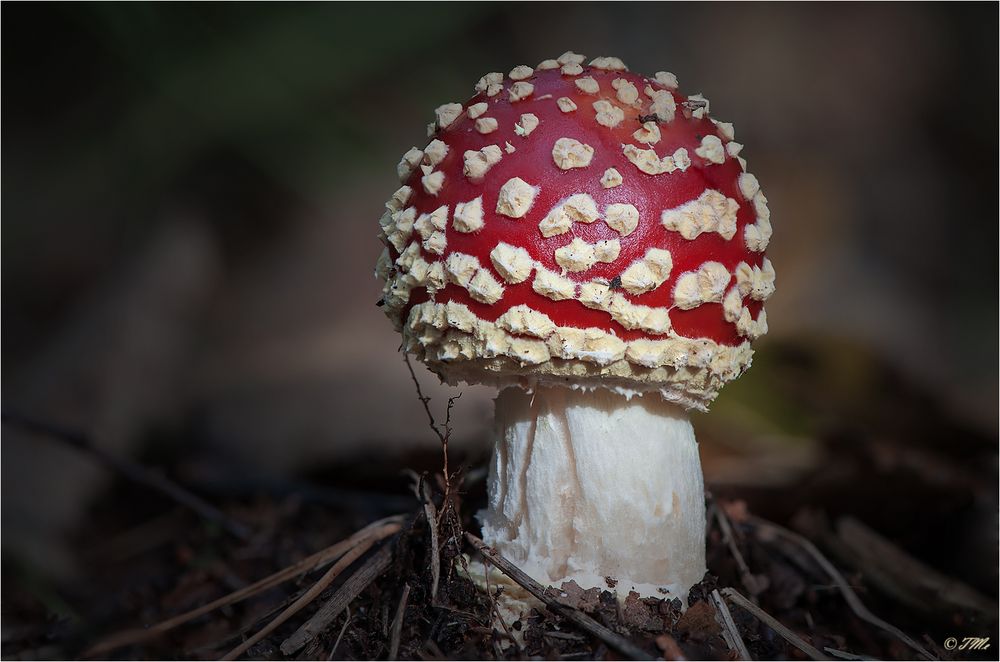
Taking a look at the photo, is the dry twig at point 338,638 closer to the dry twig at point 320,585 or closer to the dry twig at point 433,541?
the dry twig at point 320,585

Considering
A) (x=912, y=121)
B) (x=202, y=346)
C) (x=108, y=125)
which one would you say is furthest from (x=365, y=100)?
(x=912, y=121)

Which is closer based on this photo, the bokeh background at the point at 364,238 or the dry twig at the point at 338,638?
the dry twig at the point at 338,638

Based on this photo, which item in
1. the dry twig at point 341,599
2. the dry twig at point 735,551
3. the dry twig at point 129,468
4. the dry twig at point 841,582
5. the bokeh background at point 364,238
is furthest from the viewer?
the bokeh background at point 364,238

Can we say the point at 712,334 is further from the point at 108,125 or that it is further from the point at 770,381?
the point at 108,125

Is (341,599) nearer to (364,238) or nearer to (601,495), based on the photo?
(601,495)

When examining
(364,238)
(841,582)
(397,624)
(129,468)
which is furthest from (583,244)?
(364,238)

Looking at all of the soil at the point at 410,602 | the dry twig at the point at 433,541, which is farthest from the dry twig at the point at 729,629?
the dry twig at the point at 433,541
